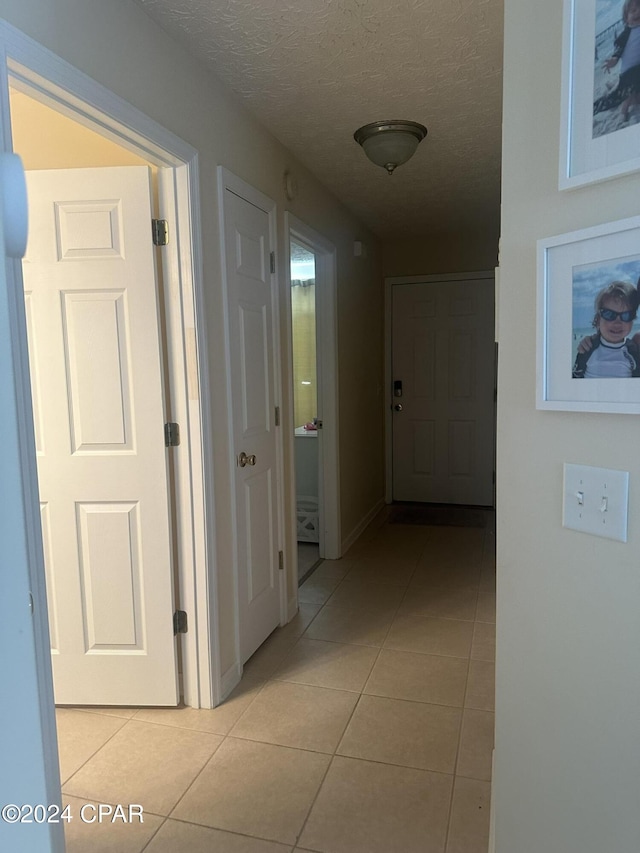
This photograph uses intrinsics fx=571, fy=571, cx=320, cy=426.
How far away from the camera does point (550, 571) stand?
1110 mm

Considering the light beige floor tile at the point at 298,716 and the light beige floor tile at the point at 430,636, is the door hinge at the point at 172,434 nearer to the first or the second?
the light beige floor tile at the point at 298,716

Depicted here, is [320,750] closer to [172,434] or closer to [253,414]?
[172,434]

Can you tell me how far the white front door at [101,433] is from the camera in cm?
200

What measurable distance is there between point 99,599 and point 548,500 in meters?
1.73

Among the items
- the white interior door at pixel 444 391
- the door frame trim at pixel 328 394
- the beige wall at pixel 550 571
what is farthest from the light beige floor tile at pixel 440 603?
the white interior door at pixel 444 391

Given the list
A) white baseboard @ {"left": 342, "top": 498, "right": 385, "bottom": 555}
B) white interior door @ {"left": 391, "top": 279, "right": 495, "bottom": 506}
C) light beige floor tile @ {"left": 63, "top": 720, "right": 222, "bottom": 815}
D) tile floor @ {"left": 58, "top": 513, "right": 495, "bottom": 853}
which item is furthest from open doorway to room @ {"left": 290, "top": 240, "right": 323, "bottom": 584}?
light beige floor tile @ {"left": 63, "top": 720, "right": 222, "bottom": 815}

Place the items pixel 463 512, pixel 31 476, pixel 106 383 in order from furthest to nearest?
pixel 463 512, pixel 106 383, pixel 31 476

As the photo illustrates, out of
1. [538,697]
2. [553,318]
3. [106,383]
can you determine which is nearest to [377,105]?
[106,383]

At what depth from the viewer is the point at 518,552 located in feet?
3.81

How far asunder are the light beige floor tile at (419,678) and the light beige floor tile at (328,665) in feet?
0.18

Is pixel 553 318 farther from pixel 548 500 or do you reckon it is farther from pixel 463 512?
pixel 463 512

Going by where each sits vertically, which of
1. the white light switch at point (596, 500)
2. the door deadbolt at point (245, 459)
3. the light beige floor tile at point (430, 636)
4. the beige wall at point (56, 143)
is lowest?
the light beige floor tile at point (430, 636)

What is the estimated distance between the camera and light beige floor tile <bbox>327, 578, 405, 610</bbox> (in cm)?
311

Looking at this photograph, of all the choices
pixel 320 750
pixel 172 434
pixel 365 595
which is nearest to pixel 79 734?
pixel 320 750
